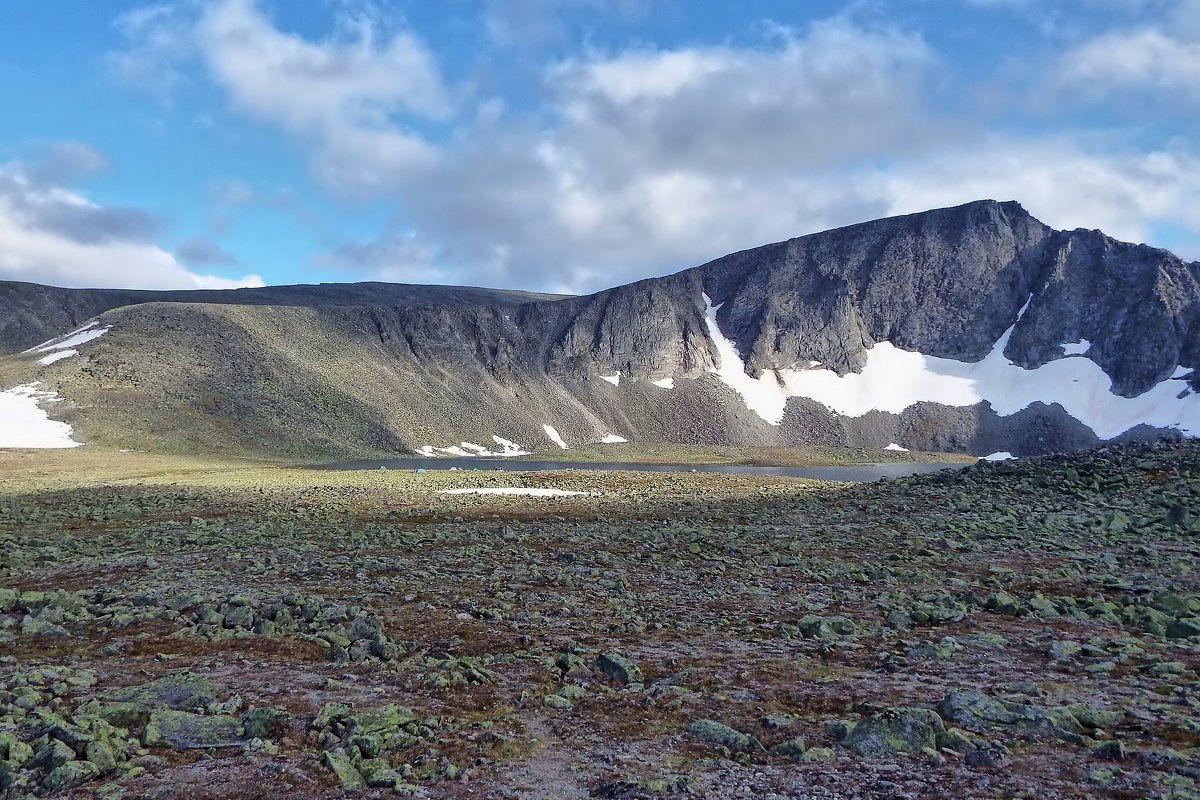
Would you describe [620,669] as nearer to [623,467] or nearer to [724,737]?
[724,737]

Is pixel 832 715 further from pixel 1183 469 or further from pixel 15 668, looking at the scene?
pixel 1183 469

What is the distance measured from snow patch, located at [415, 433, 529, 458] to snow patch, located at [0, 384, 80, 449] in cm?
4112

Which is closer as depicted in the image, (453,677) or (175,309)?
(453,677)

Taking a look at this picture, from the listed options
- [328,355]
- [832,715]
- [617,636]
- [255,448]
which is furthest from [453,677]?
[328,355]

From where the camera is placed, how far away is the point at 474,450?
11181cm

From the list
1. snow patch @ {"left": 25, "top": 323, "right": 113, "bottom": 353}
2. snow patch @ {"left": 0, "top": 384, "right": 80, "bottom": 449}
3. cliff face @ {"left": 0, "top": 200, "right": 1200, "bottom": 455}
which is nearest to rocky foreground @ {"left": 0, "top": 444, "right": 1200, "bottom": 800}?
snow patch @ {"left": 0, "top": 384, "right": 80, "bottom": 449}

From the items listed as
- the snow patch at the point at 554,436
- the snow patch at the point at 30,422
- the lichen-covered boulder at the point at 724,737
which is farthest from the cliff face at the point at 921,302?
the lichen-covered boulder at the point at 724,737

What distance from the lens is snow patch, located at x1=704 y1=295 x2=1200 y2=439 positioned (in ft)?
472

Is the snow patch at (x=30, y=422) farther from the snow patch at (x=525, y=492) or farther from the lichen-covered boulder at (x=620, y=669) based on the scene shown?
the lichen-covered boulder at (x=620, y=669)

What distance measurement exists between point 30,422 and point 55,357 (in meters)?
26.4

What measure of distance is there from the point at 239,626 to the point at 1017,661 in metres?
12.8

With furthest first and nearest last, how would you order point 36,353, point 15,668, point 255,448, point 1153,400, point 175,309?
point 1153,400 → point 175,309 → point 36,353 → point 255,448 → point 15,668

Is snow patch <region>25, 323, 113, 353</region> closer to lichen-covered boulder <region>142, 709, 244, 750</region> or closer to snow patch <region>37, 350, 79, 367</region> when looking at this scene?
snow patch <region>37, 350, 79, 367</region>

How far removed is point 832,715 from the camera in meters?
8.91
